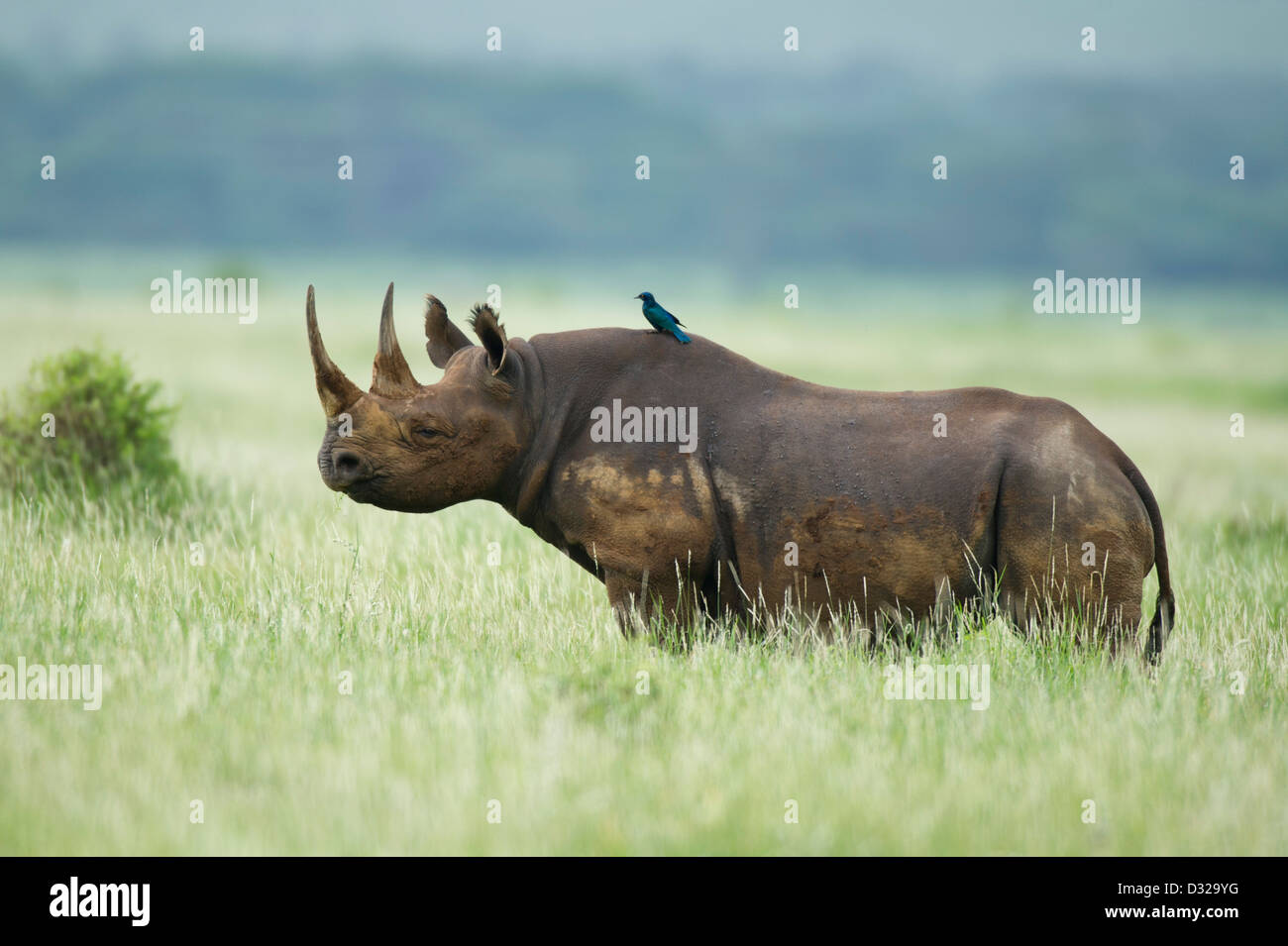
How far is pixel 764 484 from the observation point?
7.90 meters

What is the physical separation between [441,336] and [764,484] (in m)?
2.17

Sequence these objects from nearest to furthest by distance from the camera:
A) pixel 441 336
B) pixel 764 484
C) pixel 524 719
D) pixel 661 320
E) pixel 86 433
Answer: pixel 524 719 < pixel 764 484 < pixel 661 320 < pixel 441 336 < pixel 86 433

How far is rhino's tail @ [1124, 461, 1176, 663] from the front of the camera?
7816 mm

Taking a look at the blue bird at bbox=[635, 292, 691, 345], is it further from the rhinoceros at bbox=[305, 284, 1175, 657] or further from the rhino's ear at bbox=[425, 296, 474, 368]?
the rhino's ear at bbox=[425, 296, 474, 368]

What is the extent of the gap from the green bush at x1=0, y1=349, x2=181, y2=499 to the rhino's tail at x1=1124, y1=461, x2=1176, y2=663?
25.9ft

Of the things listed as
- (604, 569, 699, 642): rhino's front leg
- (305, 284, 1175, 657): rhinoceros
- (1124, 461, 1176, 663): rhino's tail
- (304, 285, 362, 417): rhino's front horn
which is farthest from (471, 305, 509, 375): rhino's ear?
(1124, 461, 1176, 663): rhino's tail

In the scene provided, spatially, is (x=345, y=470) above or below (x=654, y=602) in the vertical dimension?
above

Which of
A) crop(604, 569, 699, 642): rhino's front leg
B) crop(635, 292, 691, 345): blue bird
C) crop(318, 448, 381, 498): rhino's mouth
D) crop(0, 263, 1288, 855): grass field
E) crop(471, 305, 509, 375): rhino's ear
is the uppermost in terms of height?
crop(635, 292, 691, 345): blue bird

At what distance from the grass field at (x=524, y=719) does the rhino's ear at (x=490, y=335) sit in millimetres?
1627

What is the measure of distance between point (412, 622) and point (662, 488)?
1898 millimetres

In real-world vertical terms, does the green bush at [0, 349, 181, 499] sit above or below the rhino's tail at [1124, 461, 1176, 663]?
above

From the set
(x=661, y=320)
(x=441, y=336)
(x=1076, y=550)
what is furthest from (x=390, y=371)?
(x=1076, y=550)

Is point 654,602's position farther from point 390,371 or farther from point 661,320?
point 390,371

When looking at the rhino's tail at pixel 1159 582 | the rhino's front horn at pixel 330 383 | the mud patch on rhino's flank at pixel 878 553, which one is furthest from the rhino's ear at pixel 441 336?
the rhino's tail at pixel 1159 582
